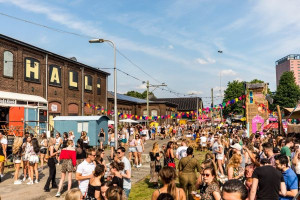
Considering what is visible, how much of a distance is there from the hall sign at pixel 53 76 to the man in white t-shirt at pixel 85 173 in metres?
23.1

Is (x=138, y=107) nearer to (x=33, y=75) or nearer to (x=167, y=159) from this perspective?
(x=33, y=75)

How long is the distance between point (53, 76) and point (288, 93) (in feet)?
162

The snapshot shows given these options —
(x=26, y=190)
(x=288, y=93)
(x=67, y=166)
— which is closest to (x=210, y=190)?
(x=67, y=166)

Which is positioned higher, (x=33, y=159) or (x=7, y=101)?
(x=7, y=101)

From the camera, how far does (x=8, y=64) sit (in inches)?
1003

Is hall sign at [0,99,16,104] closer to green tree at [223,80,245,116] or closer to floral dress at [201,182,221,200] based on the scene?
floral dress at [201,182,221,200]

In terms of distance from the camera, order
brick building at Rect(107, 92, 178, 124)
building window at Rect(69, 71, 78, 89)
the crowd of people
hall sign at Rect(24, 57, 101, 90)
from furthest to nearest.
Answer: brick building at Rect(107, 92, 178, 124) < building window at Rect(69, 71, 78, 89) < hall sign at Rect(24, 57, 101, 90) < the crowd of people

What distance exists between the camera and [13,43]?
25.9m

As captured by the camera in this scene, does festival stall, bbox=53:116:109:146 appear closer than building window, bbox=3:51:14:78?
Yes

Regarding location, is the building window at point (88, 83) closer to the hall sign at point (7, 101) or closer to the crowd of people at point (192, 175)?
the hall sign at point (7, 101)

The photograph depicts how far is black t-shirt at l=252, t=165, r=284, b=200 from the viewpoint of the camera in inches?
194

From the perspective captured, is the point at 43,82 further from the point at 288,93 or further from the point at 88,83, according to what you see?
the point at 288,93

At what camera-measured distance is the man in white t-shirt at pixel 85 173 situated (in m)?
6.98

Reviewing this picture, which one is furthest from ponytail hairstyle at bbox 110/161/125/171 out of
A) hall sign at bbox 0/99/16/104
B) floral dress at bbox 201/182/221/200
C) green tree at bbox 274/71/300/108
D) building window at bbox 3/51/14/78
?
green tree at bbox 274/71/300/108
